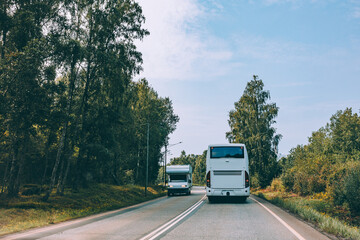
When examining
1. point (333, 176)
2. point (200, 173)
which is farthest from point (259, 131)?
point (200, 173)

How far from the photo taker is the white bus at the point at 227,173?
19312mm

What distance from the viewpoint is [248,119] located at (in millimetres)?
46438

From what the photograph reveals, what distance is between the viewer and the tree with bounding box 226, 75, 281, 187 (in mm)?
43250

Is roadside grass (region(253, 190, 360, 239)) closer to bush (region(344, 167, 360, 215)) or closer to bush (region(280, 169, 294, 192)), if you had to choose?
bush (region(344, 167, 360, 215))

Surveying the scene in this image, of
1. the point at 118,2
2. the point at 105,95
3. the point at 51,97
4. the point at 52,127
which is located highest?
the point at 118,2

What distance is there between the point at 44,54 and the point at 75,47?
279cm

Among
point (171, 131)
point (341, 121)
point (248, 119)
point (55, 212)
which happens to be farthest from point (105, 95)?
point (341, 121)

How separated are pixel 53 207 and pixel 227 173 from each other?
10.6 m

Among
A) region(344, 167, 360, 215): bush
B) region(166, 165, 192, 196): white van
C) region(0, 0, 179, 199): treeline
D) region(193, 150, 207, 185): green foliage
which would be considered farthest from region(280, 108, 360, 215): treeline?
region(193, 150, 207, 185): green foliage

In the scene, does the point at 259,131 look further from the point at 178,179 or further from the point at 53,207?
the point at 53,207

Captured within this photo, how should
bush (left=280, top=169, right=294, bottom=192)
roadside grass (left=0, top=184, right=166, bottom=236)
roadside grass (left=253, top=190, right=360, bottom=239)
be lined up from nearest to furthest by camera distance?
roadside grass (left=253, top=190, right=360, bottom=239) < roadside grass (left=0, top=184, right=166, bottom=236) < bush (left=280, top=169, right=294, bottom=192)

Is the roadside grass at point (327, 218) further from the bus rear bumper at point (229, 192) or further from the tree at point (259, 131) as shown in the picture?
the tree at point (259, 131)

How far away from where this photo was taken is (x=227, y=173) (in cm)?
1944

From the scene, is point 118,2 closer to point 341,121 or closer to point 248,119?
point 248,119
